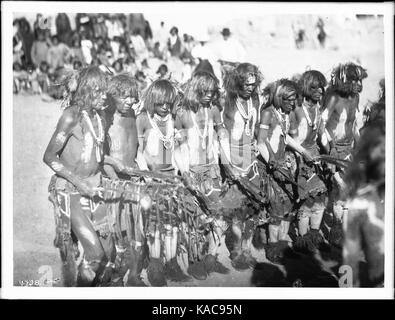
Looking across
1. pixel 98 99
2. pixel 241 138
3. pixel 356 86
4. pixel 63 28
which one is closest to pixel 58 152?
pixel 98 99

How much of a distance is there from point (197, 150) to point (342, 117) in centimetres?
120

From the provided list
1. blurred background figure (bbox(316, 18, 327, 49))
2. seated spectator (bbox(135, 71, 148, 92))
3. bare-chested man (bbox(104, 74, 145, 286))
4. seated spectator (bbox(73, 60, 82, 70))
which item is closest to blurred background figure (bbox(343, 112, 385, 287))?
blurred background figure (bbox(316, 18, 327, 49))

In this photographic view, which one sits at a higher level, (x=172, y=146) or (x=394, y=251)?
(x=172, y=146)

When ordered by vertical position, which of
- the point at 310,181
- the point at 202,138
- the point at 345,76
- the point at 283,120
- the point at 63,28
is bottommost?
the point at 310,181

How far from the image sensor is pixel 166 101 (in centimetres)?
514

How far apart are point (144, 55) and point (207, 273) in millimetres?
1806

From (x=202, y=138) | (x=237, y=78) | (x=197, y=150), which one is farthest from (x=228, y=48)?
(x=197, y=150)

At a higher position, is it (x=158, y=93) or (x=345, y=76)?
(x=345, y=76)

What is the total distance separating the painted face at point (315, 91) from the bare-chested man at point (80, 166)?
1.65 metres

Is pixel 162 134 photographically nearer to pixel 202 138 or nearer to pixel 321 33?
pixel 202 138

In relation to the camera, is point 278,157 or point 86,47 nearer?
point 86,47

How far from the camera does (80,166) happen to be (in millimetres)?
5117

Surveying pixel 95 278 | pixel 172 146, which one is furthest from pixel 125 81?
pixel 95 278
